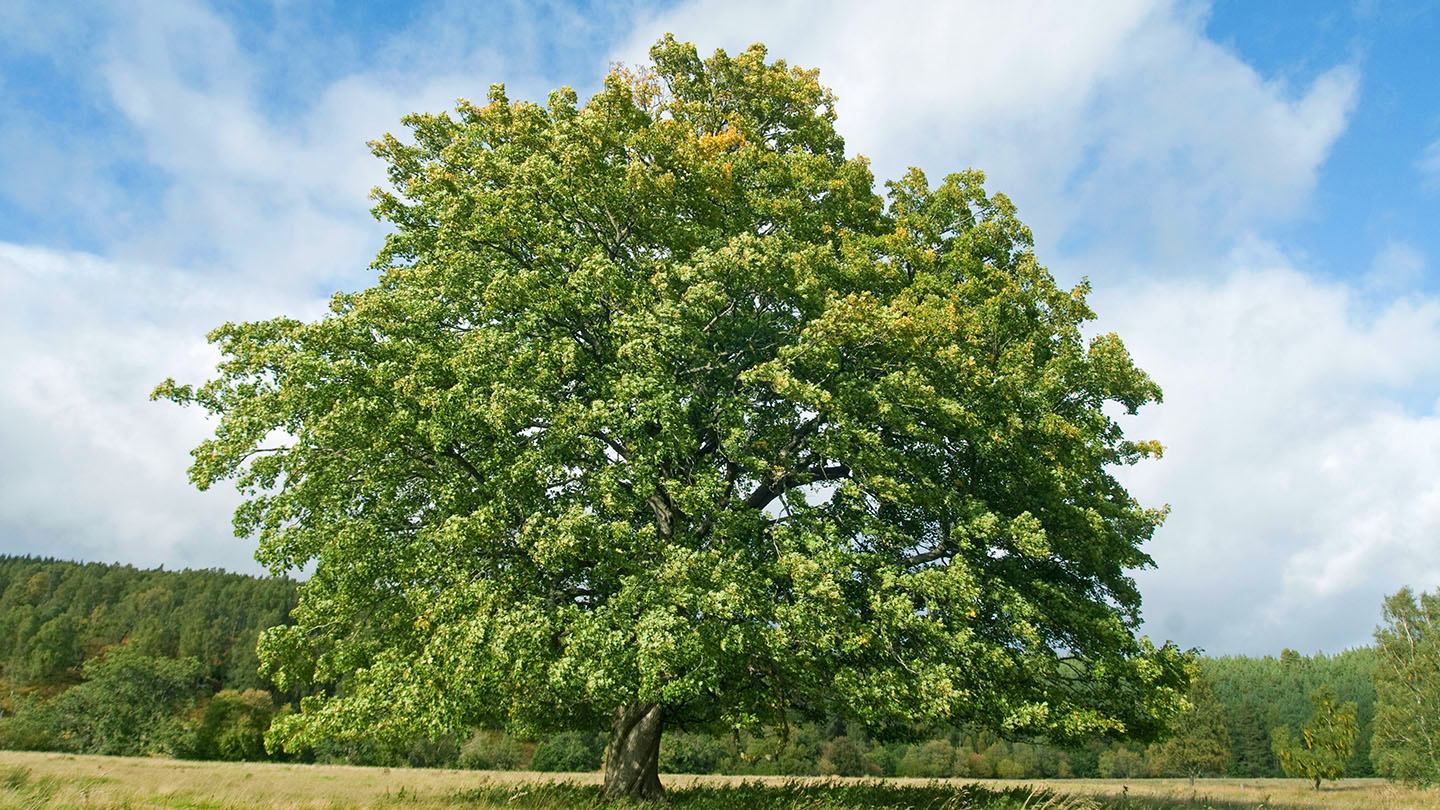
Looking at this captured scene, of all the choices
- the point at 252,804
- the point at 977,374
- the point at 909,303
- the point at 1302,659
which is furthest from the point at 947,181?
the point at 1302,659

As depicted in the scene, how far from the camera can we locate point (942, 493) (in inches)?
672

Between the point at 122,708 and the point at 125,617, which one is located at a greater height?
the point at 125,617

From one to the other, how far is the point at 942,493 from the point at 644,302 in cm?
778

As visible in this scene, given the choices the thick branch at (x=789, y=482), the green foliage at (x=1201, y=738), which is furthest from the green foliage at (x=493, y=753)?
the green foliage at (x=1201, y=738)

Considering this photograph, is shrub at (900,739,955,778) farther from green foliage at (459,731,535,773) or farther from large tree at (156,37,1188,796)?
large tree at (156,37,1188,796)

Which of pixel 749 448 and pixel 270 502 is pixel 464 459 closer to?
pixel 270 502

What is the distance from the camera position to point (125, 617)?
127 metres

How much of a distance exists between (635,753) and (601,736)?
212 feet

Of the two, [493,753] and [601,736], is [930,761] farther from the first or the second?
[493,753]

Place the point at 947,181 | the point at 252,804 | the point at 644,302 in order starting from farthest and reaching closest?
the point at 947,181 < the point at 644,302 < the point at 252,804

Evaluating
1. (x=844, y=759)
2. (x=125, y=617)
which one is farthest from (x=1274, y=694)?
(x=125, y=617)

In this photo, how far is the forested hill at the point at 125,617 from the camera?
339ft

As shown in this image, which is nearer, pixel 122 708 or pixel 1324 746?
pixel 122 708

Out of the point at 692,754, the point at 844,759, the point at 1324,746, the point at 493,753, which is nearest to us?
the point at 493,753
